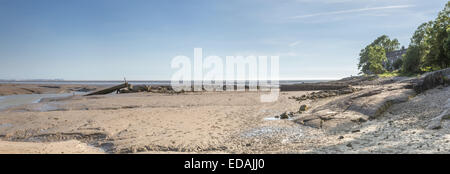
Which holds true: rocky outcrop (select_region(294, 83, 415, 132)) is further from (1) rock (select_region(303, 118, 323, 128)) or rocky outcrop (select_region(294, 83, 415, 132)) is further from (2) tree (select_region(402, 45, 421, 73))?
(2) tree (select_region(402, 45, 421, 73))

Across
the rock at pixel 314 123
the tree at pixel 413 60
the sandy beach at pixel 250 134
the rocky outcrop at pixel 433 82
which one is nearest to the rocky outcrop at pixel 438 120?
the sandy beach at pixel 250 134

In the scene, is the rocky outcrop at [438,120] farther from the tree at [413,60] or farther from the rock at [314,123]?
the tree at [413,60]

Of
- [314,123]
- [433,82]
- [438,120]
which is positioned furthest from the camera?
[433,82]

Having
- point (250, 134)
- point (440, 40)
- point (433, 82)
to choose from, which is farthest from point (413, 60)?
point (250, 134)

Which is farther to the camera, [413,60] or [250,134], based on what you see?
[413,60]

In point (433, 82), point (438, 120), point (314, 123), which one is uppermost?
point (433, 82)

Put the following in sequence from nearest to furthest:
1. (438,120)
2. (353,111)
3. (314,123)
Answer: (438,120), (314,123), (353,111)

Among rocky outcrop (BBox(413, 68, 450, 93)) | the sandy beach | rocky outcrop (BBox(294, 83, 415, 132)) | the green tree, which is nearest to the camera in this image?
the sandy beach

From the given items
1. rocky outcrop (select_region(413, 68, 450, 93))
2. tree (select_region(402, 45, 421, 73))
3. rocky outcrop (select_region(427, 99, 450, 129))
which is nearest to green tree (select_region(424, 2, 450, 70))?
tree (select_region(402, 45, 421, 73))

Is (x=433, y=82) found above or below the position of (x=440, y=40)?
below

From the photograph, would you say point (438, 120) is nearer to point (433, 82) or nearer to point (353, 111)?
point (353, 111)

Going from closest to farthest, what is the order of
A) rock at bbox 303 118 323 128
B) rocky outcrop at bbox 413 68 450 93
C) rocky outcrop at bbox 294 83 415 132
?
rocky outcrop at bbox 294 83 415 132
rock at bbox 303 118 323 128
rocky outcrop at bbox 413 68 450 93

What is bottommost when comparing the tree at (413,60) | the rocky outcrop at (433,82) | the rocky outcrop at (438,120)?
the rocky outcrop at (438,120)

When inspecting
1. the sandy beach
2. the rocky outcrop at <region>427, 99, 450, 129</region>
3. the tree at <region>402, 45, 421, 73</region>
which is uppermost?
the tree at <region>402, 45, 421, 73</region>
